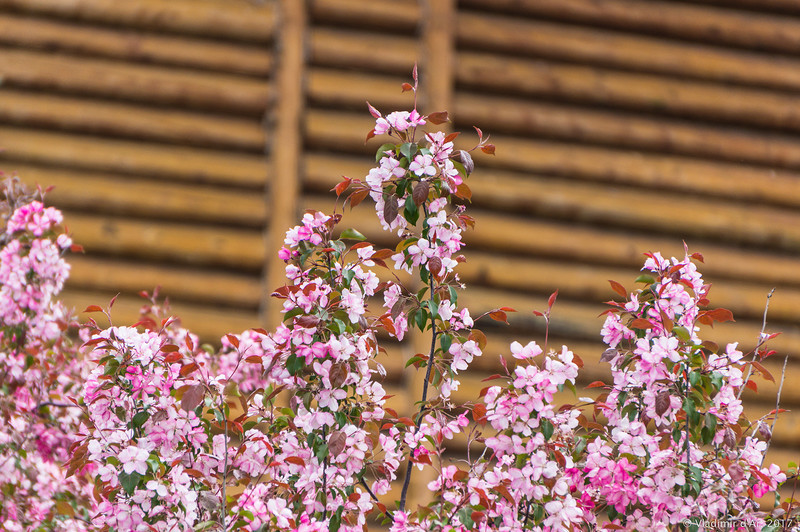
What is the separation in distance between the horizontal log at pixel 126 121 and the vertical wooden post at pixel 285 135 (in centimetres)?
14

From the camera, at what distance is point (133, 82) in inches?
183

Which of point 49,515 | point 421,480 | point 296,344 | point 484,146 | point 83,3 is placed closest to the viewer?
point 296,344

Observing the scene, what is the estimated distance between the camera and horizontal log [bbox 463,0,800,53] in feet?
16.2

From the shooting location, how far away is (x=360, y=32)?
4855 mm

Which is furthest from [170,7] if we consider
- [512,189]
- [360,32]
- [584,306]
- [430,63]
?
[584,306]

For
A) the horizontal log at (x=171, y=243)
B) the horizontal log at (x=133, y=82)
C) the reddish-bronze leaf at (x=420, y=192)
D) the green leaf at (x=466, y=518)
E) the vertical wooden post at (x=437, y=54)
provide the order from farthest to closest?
the vertical wooden post at (x=437, y=54) < the horizontal log at (x=133, y=82) < the horizontal log at (x=171, y=243) < the reddish-bronze leaf at (x=420, y=192) < the green leaf at (x=466, y=518)

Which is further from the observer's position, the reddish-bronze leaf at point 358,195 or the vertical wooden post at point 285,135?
the vertical wooden post at point 285,135

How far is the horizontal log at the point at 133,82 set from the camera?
15.1 feet

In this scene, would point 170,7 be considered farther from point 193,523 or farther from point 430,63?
point 193,523

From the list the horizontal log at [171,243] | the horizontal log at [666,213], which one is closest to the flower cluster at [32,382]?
the horizontal log at [171,243]

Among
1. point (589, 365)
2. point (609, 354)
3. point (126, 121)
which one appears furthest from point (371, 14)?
point (609, 354)

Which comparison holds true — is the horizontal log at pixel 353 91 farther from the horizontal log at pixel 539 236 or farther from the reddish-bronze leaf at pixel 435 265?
the reddish-bronze leaf at pixel 435 265

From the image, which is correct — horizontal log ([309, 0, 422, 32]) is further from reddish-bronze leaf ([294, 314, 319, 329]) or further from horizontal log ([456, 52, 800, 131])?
reddish-bronze leaf ([294, 314, 319, 329])

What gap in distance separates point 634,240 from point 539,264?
591mm
